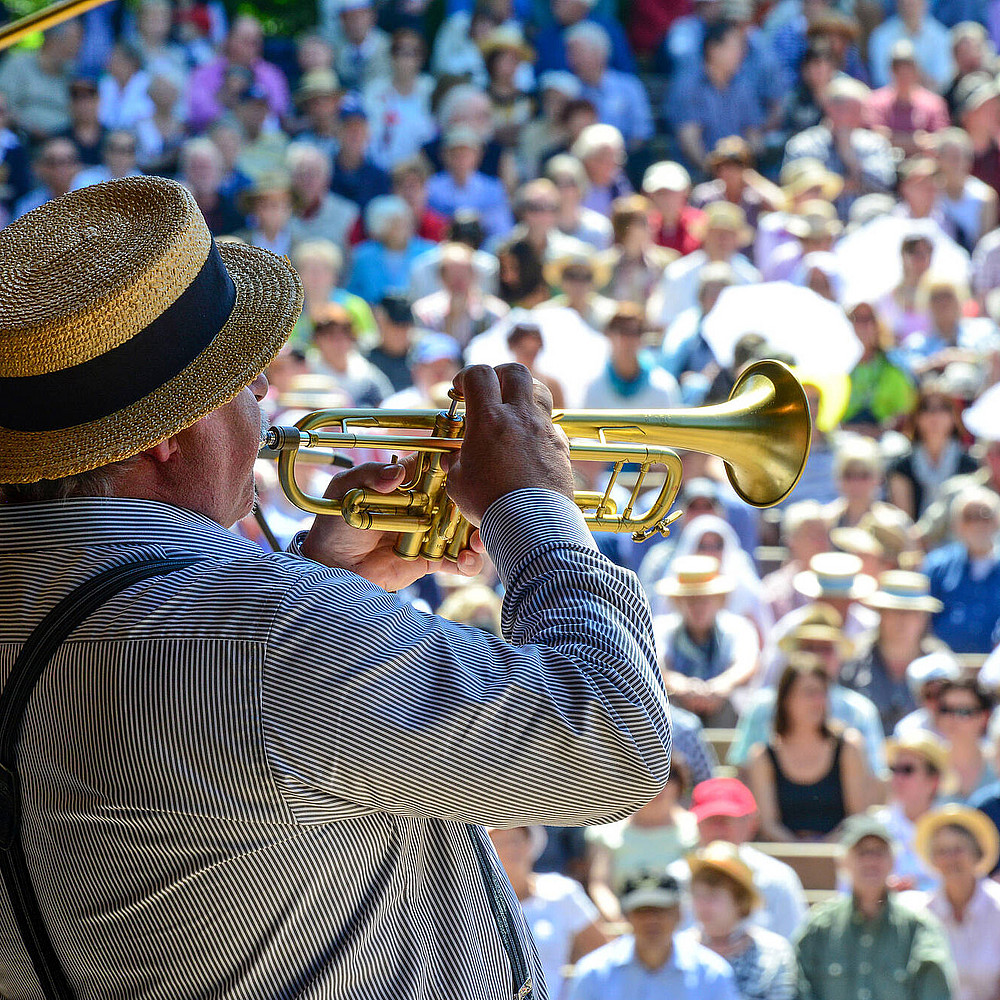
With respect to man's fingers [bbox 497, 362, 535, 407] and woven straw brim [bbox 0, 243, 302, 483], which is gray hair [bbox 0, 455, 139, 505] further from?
man's fingers [bbox 497, 362, 535, 407]

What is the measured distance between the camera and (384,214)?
10883mm

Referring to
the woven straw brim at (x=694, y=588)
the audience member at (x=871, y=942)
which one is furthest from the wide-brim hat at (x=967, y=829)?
the woven straw brim at (x=694, y=588)

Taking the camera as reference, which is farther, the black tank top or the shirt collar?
the black tank top

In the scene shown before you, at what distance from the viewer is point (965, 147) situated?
11133mm

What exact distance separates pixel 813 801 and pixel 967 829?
816mm

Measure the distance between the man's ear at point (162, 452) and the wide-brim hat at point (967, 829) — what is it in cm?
474

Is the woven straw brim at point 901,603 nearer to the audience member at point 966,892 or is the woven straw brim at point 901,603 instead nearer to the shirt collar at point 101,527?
the audience member at point 966,892

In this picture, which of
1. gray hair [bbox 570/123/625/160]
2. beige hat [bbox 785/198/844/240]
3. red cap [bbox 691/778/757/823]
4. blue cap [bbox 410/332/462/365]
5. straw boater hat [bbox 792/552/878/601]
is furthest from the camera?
gray hair [bbox 570/123/625/160]

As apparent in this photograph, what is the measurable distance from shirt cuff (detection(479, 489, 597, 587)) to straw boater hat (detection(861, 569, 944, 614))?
5.69m

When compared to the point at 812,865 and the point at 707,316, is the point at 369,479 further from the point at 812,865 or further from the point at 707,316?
the point at 707,316

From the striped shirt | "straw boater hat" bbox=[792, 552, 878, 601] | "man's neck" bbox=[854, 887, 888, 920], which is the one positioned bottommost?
"straw boater hat" bbox=[792, 552, 878, 601]

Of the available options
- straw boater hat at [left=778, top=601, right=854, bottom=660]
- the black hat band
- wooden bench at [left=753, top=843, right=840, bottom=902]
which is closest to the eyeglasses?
straw boater hat at [left=778, top=601, right=854, bottom=660]

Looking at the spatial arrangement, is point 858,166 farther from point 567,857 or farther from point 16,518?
point 16,518

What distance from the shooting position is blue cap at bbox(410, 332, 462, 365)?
873 centimetres
